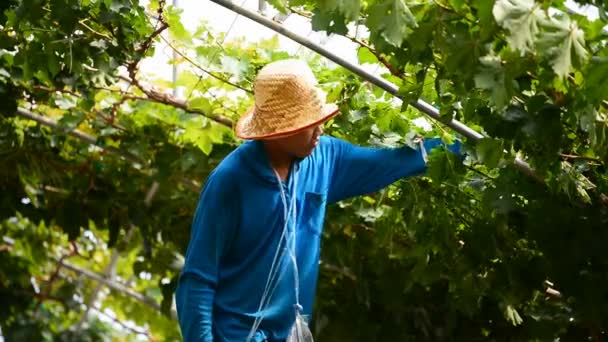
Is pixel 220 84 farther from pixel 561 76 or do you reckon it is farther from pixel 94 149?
pixel 561 76

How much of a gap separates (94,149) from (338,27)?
324cm

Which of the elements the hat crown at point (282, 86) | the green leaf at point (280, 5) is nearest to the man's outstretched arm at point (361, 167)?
the hat crown at point (282, 86)

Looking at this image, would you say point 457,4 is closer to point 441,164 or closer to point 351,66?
point 351,66

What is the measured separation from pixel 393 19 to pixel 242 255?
34.8 inches

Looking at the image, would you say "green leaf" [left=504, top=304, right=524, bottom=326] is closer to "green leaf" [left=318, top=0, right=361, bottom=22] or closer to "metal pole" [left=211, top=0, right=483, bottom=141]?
"metal pole" [left=211, top=0, right=483, bottom=141]

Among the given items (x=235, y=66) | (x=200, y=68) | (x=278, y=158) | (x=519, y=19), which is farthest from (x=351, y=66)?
(x=200, y=68)

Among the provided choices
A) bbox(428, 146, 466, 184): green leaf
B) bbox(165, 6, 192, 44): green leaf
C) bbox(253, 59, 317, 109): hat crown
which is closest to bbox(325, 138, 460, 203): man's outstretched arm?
bbox(428, 146, 466, 184): green leaf

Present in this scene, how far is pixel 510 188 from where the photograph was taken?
4277 millimetres

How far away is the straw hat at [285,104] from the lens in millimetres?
3818

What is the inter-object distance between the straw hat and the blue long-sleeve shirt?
0.09m

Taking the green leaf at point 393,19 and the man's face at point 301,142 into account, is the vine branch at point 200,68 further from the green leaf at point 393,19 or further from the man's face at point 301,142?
the green leaf at point 393,19

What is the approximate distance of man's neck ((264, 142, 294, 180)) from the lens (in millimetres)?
3941

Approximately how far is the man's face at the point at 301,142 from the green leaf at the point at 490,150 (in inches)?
16.5

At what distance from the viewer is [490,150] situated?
386cm
